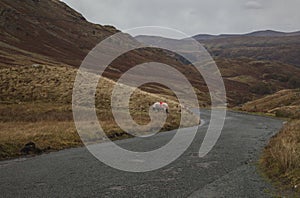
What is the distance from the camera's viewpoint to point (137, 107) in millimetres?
51094

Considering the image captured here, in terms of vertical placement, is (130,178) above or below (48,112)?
below

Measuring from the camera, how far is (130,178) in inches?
739

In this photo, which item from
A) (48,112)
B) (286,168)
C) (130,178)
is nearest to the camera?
(286,168)

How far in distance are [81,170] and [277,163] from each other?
11038 millimetres

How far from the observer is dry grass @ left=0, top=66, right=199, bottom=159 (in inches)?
1113

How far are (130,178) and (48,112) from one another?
24756 millimetres

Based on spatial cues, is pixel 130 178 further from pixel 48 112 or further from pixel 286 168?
pixel 48 112

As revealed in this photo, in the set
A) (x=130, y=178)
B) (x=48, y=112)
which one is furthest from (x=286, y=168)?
(x=48, y=112)

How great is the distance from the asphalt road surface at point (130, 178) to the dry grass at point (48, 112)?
9.28 ft

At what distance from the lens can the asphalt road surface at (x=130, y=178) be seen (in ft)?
52.5

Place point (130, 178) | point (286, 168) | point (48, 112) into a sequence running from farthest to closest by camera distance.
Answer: point (48, 112) → point (130, 178) → point (286, 168)

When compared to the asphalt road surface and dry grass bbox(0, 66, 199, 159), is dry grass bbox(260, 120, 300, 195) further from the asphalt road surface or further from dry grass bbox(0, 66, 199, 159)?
dry grass bbox(0, 66, 199, 159)

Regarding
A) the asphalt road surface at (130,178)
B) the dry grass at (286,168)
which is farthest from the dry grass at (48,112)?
the dry grass at (286,168)

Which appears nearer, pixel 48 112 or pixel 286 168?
pixel 286 168
